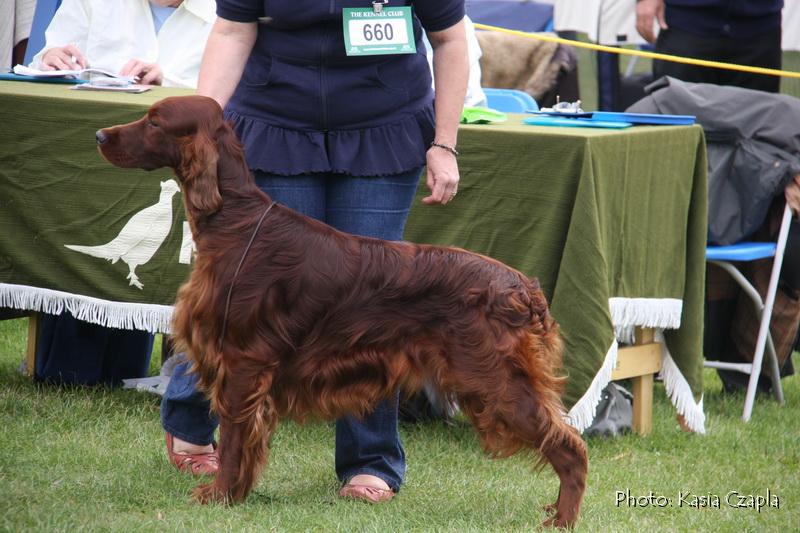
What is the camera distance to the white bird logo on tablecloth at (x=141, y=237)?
3.96 meters

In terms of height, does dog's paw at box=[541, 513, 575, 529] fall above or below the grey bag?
above

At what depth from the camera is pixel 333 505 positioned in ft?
10.3

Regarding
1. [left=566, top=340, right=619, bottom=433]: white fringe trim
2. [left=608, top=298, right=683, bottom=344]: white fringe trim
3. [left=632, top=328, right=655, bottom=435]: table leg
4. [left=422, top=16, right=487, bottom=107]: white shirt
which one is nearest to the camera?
[left=566, top=340, right=619, bottom=433]: white fringe trim

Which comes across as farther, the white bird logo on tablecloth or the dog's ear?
the white bird logo on tablecloth

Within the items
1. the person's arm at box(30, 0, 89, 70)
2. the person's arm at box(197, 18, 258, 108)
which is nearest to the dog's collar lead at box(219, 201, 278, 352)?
the person's arm at box(197, 18, 258, 108)

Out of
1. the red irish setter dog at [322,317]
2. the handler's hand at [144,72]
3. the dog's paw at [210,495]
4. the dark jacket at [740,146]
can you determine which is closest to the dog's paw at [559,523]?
the red irish setter dog at [322,317]

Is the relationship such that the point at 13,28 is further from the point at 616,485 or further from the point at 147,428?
the point at 616,485

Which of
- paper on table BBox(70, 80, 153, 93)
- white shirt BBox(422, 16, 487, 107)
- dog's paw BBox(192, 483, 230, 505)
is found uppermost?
paper on table BBox(70, 80, 153, 93)

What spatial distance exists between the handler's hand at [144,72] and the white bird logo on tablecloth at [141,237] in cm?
83

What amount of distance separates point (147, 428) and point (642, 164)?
1.97 meters

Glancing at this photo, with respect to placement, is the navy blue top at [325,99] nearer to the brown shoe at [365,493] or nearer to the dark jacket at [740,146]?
the brown shoe at [365,493]

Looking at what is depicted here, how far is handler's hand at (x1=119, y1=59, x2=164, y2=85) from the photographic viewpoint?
459cm

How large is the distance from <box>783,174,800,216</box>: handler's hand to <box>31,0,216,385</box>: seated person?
2.51 m

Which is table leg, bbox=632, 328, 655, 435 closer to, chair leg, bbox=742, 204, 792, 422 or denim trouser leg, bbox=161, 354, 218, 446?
chair leg, bbox=742, 204, 792, 422
